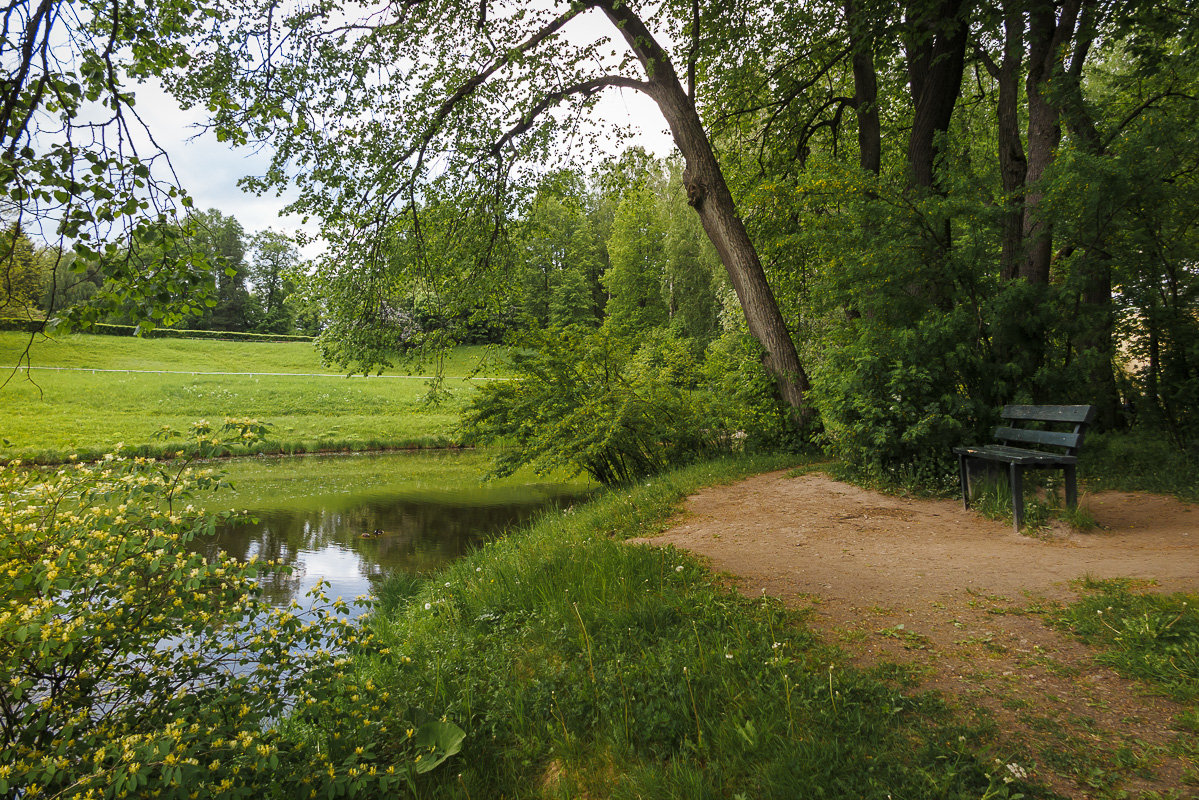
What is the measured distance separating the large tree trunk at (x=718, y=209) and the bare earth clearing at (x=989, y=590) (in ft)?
13.1

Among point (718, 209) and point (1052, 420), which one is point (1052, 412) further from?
point (718, 209)

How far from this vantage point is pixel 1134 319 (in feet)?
25.6

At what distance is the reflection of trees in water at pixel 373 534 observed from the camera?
29.3ft

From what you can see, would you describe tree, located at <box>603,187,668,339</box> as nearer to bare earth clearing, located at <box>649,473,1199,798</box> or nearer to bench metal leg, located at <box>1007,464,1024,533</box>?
bare earth clearing, located at <box>649,473,1199,798</box>

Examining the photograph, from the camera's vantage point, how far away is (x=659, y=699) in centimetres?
307

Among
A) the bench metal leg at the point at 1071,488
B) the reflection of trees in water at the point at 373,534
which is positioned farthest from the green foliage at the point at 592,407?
the bench metal leg at the point at 1071,488

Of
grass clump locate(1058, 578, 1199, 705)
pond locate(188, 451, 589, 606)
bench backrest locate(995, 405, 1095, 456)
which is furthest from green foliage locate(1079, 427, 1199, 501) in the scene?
pond locate(188, 451, 589, 606)

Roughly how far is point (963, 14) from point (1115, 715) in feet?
28.7

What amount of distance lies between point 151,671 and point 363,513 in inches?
386

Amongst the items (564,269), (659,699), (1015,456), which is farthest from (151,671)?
(564,269)

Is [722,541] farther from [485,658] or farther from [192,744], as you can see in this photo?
[192,744]

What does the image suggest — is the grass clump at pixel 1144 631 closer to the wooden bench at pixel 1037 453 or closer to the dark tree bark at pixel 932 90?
the wooden bench at pixel 1037 453

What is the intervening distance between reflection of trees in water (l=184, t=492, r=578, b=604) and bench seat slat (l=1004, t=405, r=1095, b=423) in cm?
706

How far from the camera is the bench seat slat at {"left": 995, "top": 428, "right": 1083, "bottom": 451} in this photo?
5730mm
